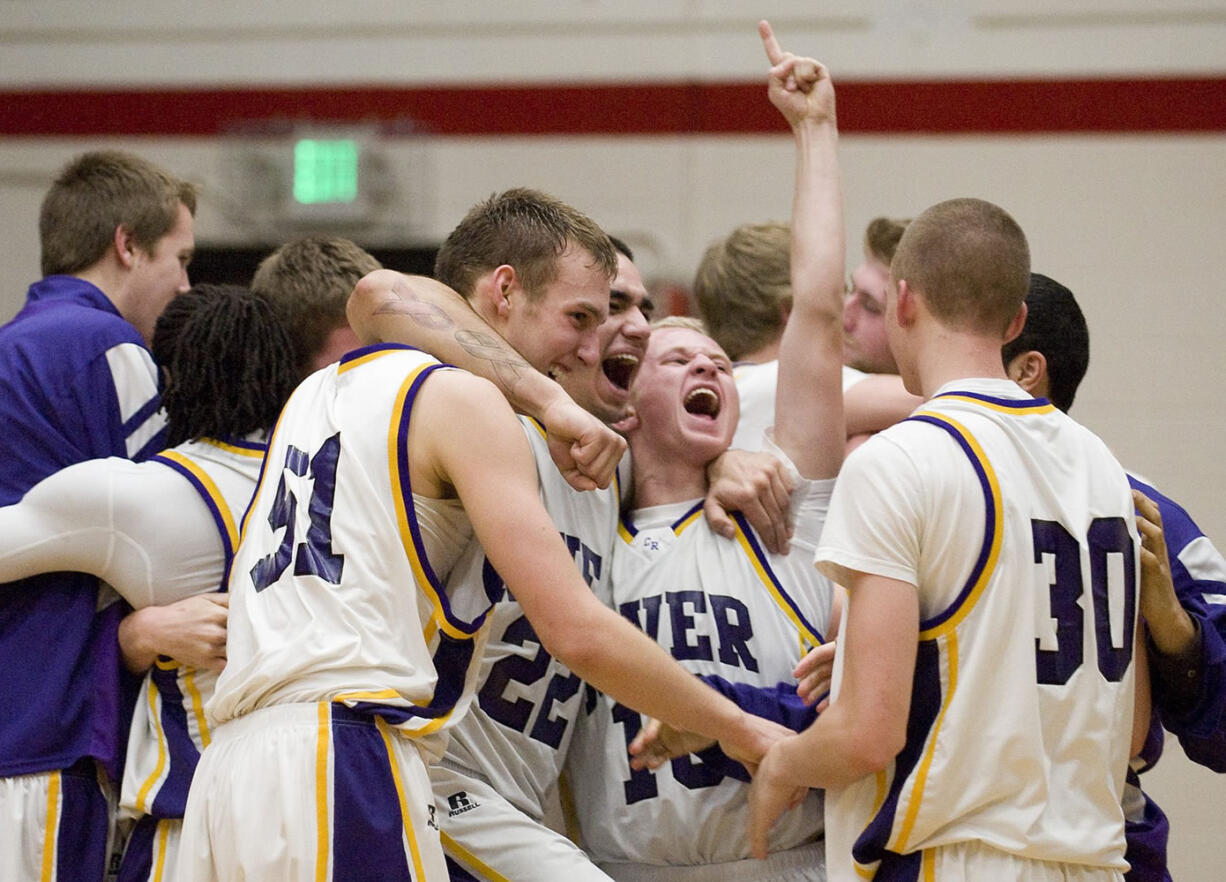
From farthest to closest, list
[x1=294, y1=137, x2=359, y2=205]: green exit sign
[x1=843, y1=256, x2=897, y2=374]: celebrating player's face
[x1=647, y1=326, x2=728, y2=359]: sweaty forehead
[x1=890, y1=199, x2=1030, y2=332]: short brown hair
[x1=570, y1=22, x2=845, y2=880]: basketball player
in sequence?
[x1=294, y1=137, x2=359, y2=205]: green exit sign
[x1=843, y1=256, x2=897, y2=374]: celebrating player's face
[x1=647, y1=326, x2=728, y2=359]: sweaty forehead
[x1=570, y1=22, x2=845, y2=880]: basketball player
[x1=890, y1=199, x2=1030, y2=332]: short brown hair

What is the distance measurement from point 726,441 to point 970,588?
47.4 inches

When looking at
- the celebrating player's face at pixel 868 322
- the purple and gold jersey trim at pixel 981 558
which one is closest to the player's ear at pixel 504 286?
the purple and gold jersey trim at pixel 981 558

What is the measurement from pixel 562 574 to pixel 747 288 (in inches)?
75.5

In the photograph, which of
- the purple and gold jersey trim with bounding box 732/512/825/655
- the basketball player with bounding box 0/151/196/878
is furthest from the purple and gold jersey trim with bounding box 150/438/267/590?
the purple and gold jersey trim with bounding box 732/512/825/655

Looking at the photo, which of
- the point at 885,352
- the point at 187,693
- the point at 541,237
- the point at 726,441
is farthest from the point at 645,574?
the point at 885,352

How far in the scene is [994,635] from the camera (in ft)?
8.37

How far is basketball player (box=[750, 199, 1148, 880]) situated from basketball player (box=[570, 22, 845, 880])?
53cm

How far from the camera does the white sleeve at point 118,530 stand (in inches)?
120

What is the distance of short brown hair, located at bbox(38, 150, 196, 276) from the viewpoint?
153 inches

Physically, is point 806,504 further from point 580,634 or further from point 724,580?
point 580,634

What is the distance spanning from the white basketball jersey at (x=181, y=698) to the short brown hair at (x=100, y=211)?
0.96 meters

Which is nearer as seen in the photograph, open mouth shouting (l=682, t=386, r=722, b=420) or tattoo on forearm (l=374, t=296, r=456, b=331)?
tattoo on forearm (l=374, t=296, r=456, b=331)

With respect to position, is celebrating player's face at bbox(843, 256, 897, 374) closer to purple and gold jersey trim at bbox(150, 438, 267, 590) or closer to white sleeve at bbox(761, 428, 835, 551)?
white sleeve at bbox(761, 428, 835, 551)

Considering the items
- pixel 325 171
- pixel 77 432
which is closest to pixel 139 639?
pixel 77 432
